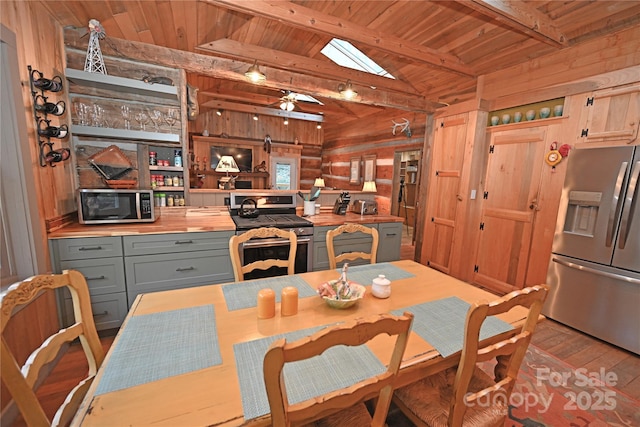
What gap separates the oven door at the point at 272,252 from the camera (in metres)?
2.56

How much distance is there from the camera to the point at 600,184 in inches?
91.2

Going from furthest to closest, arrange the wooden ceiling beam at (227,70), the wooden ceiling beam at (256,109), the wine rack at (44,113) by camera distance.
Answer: the wooden ceiling beam at (256,109) < the wooden ceiling beam at (227,70) < the wine rack at (44,113)

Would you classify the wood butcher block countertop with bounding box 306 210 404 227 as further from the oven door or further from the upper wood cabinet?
the upper wood cabinet

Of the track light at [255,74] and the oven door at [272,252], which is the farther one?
the track light at [255,74]

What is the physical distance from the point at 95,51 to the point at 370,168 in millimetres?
5080

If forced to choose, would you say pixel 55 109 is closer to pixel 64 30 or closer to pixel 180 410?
pixel 64 30

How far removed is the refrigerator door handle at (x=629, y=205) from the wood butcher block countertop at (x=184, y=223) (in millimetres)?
1911

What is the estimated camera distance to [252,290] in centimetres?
143

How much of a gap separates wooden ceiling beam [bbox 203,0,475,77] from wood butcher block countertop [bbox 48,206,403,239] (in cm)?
179

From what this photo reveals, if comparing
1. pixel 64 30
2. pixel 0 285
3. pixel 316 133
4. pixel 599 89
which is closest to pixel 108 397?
pixel 0 285

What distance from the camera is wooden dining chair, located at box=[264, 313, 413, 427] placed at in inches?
23.8

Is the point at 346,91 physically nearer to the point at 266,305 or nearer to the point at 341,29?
the point at 341,29

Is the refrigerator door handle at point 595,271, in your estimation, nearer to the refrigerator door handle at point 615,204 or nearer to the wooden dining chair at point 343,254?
the refrigerator door handle at point 615,204

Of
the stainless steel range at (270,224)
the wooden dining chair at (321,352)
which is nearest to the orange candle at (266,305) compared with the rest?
the wooden dining chair at (321,352)
